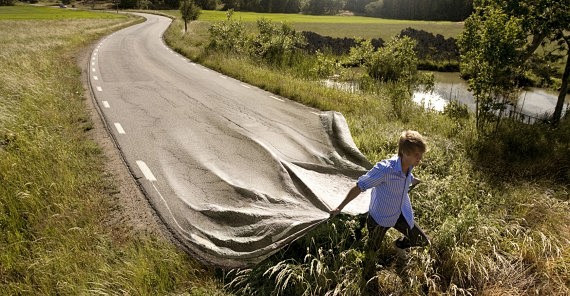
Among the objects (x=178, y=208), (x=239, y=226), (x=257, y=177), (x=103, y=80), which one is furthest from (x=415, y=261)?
(x=103, y=80)

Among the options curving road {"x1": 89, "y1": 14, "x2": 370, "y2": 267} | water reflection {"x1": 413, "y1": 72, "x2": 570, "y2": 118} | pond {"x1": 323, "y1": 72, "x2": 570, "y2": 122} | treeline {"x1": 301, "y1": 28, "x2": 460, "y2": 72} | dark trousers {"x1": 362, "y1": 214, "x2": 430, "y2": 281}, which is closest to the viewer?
dark trousers {"x1": 362, "y1": 214, "x2": 430, "y2": 281}

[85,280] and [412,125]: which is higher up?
[412,125]

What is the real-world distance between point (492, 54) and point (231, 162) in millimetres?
5930

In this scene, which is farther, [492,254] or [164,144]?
[164,144]

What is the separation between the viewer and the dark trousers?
414cm

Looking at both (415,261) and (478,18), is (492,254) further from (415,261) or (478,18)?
(478,18)

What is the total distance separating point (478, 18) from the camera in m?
7.92

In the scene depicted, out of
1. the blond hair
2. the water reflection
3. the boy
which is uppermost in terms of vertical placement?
the blond hair

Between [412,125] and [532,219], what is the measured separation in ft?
13.6

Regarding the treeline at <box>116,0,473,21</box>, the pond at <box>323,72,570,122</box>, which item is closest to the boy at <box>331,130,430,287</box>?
the pond at <box>323,72,570,122</box>

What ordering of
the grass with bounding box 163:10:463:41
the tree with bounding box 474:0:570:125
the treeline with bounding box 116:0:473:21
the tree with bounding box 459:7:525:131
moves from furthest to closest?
the treeline with bounding box 116:0:473:21, the grass with bounding box 163:10:463:41, the tree with bounding box 474:0:570:125, the tree with bounding box 459:7:525:131

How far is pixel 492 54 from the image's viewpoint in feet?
24.2

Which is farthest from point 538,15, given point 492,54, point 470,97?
point 470,97

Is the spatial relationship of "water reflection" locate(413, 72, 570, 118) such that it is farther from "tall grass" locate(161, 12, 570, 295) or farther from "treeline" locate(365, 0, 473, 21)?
"treeline" locate(365, 0, 473, 21)
